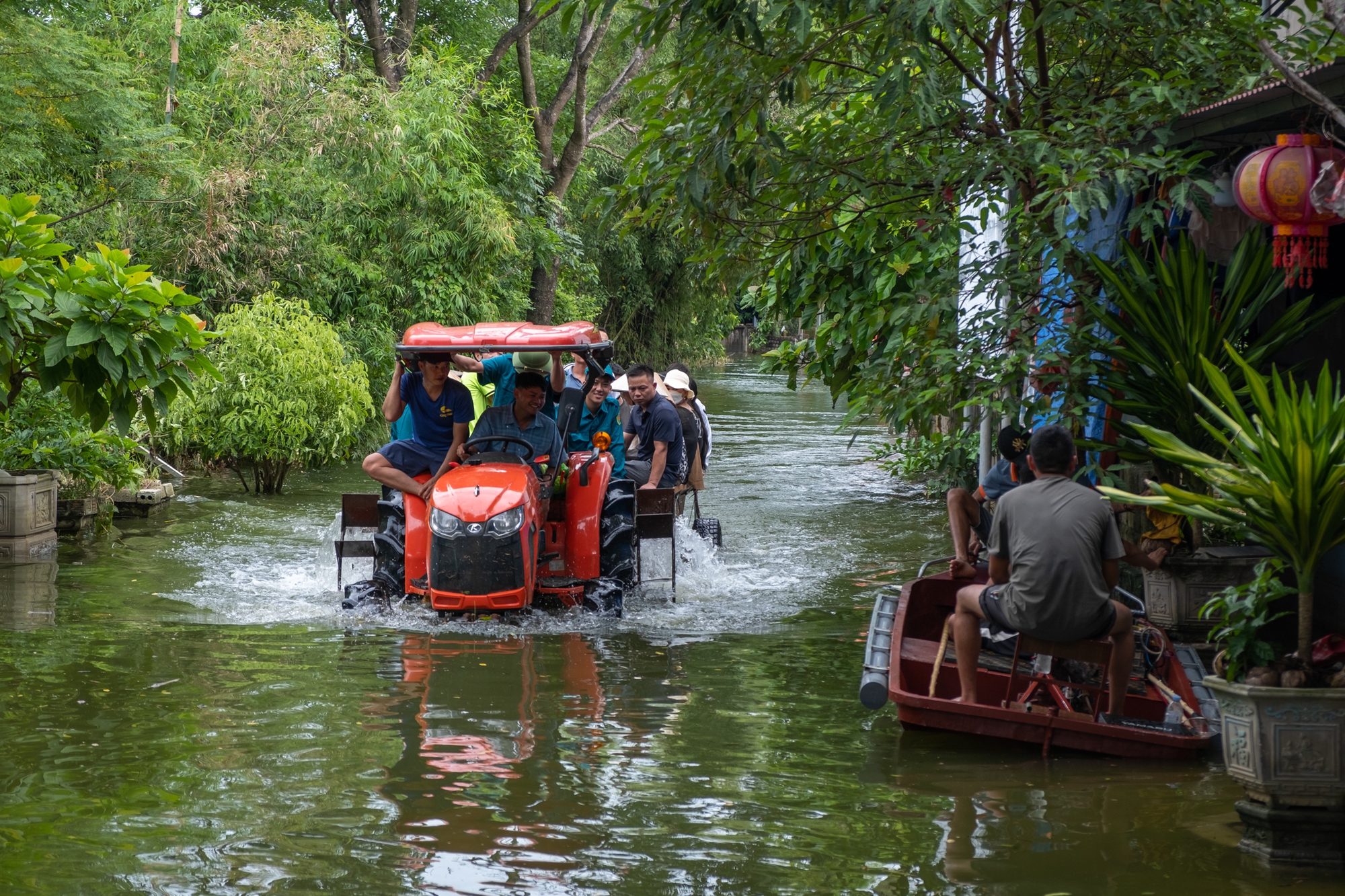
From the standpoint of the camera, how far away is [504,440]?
9453mm

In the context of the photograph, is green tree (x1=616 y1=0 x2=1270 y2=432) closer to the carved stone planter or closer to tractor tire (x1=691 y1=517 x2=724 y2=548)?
the carved stone planter

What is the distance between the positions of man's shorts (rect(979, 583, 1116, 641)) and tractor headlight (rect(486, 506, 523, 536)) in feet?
10.9

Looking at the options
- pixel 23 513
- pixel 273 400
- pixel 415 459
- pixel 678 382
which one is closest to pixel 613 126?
pixel 273 400

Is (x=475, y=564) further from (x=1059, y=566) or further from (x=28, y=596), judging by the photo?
(x=1059, y=566)

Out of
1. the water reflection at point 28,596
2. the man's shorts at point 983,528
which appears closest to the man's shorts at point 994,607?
the man's shorts at point 983,528

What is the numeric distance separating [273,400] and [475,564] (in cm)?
855

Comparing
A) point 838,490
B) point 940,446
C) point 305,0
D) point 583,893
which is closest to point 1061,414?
point 583,893

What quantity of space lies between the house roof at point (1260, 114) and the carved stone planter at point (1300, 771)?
2.98m

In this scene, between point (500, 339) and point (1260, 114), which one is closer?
point (1260, 114)

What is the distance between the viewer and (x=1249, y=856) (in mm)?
5043

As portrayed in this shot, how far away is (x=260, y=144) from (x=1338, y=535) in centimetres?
1852

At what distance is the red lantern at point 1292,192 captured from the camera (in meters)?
6.82

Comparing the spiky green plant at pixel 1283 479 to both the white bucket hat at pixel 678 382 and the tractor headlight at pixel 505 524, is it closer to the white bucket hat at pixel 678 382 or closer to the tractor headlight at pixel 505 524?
the tractor headlight at pixel 505 524

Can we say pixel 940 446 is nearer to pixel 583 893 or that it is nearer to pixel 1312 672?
pixel 1312 672
